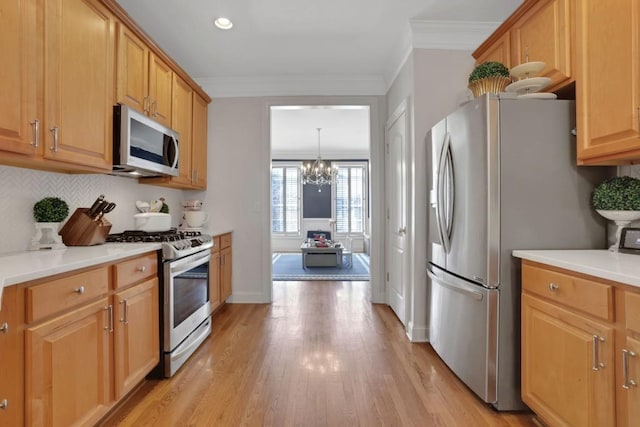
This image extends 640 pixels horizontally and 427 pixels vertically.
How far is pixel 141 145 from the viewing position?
2.22 meters

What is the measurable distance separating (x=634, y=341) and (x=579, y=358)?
0.26 meters

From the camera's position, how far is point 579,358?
51.9 inches

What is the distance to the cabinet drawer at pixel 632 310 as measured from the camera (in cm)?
110

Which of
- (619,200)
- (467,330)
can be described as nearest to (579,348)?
(467,330)

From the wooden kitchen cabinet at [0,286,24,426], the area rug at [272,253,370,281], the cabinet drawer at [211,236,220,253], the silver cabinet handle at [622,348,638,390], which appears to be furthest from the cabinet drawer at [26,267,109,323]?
the area rug at [272,253,370,281]

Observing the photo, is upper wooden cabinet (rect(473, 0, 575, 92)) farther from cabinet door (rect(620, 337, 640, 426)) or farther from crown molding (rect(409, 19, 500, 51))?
cabinet door (rect(620, 337, 640, 426))

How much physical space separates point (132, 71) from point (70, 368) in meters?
1.88

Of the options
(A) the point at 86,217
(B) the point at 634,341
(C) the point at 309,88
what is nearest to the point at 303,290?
(C) the point at 309,88

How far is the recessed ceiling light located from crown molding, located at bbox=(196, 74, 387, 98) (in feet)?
3.25

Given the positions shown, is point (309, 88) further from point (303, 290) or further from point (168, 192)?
point (303, 290)

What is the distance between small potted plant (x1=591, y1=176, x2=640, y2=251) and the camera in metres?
1.57

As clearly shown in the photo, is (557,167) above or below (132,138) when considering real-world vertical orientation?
below

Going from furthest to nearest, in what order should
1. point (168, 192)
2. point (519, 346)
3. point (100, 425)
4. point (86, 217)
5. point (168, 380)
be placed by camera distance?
point (168, 192), point (168, 380), point (86, 217), point (519, 346), point (100, 425)

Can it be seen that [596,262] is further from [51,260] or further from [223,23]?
[223,23]
